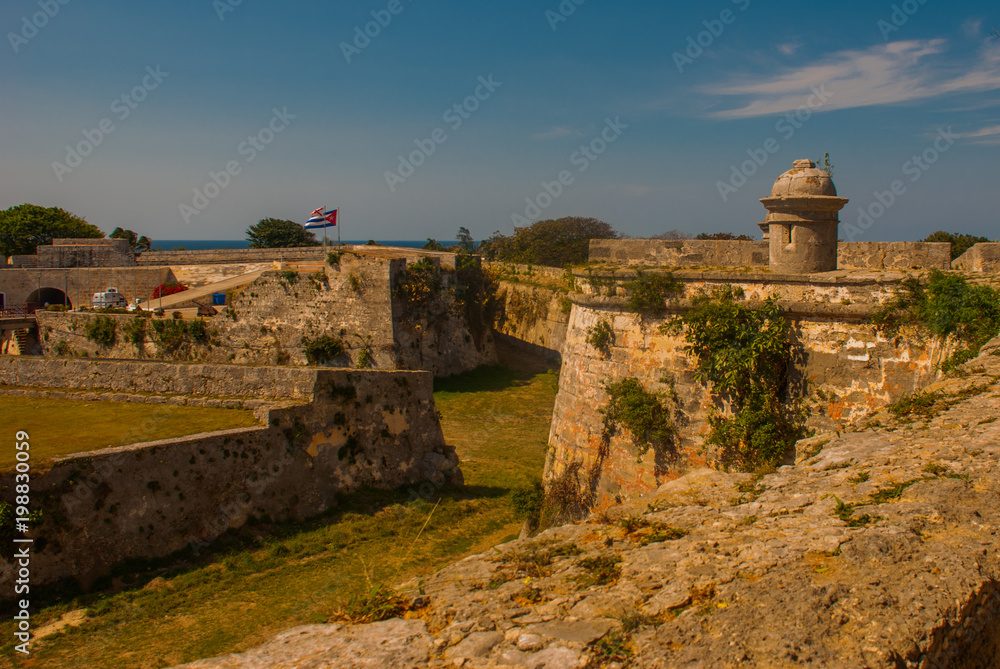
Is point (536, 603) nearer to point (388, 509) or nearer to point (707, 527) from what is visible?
point (707, 527)

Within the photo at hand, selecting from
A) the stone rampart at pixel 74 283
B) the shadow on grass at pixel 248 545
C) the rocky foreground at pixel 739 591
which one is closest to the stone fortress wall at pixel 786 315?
the shadow on grass at pixel 248 545

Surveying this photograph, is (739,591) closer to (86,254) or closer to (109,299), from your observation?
(109,299)

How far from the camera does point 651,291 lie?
32.7 feet

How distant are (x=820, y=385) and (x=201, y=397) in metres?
9.30

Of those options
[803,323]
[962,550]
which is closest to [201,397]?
[803,323]

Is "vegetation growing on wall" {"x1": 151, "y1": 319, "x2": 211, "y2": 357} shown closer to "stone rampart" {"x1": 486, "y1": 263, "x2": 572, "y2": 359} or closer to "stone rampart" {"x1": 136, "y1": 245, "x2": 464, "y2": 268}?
"stone rampart" {"x1": 136, "y1": 245, "x2": 464, "y2": 268}

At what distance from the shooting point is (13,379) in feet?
41.0

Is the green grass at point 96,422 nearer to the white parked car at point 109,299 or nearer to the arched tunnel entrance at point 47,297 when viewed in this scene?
the white parked car at point 109,299

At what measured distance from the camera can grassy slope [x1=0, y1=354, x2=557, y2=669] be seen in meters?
6.96

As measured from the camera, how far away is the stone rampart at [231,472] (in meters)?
7.96

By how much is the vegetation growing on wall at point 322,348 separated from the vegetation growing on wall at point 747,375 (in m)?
14.2

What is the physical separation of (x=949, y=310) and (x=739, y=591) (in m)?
6.46

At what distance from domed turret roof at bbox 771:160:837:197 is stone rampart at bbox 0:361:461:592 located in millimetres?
6625

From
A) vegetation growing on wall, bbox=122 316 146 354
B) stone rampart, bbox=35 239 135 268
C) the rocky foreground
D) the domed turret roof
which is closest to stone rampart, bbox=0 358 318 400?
vegetation growing on wall, bbox=122 316 146 354
